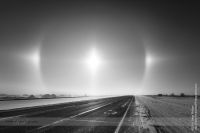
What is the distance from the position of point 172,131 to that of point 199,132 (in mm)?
1389

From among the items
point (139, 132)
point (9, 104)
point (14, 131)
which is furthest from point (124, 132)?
point (9, 104)

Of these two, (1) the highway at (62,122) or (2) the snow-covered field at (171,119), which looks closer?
(1) the highway at (62,122)

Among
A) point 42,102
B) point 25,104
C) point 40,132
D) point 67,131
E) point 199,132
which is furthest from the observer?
point 42,102

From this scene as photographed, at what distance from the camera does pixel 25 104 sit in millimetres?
29906

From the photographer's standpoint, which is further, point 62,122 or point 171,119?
point 171,119

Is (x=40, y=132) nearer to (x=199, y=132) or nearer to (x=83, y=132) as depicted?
(x=83, y=132)

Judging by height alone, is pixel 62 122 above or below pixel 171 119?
above

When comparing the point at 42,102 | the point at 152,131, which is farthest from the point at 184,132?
the point at 42,102

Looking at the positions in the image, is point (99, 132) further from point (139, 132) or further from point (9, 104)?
point (9, 104)

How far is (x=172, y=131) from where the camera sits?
36.0 ft

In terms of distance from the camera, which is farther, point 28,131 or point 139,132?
point 139,132

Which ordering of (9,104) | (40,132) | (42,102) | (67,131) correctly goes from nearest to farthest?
(40,132), (67,131), (9,104), (42,102)

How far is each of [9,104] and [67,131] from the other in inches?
739

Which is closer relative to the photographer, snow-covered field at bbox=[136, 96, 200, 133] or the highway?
the highway
